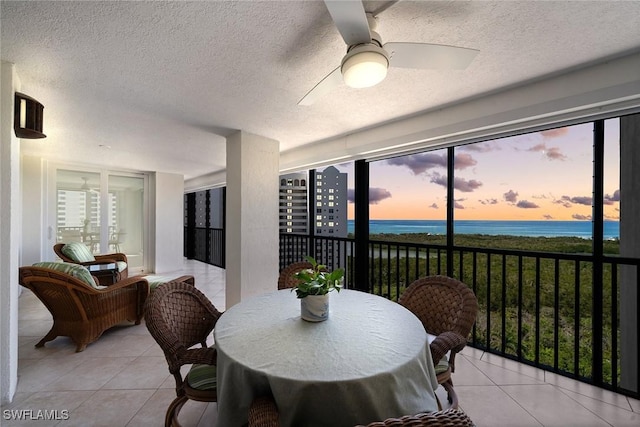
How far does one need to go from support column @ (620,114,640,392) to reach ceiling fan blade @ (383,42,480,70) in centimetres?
263

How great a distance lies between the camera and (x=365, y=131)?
3.20 m

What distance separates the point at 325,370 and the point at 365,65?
1325 mm

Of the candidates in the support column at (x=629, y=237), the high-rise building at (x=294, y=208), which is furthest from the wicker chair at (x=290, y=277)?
the support column at (x=629, y=237)

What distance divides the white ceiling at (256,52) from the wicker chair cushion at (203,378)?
1878 millimetres

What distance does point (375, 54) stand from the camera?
1.23m

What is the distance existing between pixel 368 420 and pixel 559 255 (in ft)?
7.41

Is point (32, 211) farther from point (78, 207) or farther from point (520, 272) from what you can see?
point (520, 272)

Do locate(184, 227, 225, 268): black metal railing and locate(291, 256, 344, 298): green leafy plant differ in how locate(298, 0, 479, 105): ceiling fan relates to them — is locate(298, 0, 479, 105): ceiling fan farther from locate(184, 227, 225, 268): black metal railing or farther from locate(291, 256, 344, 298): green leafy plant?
locate(184, 227, 225, 268): black metal railing

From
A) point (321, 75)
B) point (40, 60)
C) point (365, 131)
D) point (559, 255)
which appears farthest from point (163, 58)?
point (559, 255)

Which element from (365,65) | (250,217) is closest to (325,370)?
(365,65)

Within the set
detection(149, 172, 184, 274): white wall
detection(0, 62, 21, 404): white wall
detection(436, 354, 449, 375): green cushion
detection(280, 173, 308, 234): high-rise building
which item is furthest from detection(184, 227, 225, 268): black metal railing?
detection(436, 354, 449, 375): green cushion

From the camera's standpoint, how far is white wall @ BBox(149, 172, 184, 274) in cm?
606

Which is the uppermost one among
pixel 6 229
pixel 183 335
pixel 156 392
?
pixel 6 229

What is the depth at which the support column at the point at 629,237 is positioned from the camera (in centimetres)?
270
